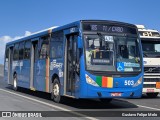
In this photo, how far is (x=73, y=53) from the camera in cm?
1474

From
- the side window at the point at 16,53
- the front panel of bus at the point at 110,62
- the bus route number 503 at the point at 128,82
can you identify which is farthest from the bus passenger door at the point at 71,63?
the side window at the point at 16,53

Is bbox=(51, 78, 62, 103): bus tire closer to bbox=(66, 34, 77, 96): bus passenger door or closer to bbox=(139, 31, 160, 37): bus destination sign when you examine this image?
bbox=(66, 34, 77, 96): bus passenger door

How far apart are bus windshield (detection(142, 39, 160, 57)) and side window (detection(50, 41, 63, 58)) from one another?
470 cm

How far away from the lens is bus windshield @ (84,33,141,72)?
45.9ft

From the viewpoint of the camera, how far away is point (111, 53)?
14250 mm

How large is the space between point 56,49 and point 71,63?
5.60 ft

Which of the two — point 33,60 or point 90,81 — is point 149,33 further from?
point 90,81

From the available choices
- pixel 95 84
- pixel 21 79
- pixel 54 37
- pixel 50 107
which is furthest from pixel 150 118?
pixel 21 79

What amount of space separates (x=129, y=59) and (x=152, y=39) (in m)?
5.36

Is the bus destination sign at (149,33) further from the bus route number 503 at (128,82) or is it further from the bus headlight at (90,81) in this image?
the bus headlight at (90,81)

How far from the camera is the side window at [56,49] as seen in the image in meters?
15.9

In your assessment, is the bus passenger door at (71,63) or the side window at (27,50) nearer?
the bus passenger door at (71,63)

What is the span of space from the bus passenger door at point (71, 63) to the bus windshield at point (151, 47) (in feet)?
17.1

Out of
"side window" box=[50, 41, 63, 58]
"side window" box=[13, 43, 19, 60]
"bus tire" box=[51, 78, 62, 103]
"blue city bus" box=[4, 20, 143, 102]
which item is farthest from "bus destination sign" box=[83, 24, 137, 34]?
"side window" box=[13, 43, 19, 60]
